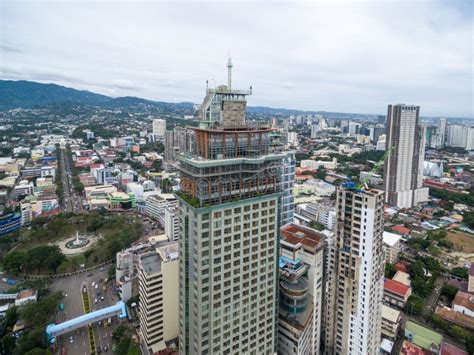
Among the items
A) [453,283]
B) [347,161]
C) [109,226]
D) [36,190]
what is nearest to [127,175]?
[36,190]

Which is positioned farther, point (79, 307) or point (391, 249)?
point (391, 249)

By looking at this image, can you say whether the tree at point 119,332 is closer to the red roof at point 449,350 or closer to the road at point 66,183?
the red roof at point 449,350

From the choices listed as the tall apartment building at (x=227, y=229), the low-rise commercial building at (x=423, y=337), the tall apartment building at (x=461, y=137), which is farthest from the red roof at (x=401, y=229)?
the tall apartment building at (x=461, y=137)

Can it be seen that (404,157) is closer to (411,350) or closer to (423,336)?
(423,336)

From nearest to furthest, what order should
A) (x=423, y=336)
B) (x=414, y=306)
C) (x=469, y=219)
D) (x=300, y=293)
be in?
(x=300, y=293), (x=423, y=336), (x=414, y=306), (x=469, y=219)

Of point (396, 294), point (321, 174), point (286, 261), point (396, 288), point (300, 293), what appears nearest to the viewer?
point (300, 293)

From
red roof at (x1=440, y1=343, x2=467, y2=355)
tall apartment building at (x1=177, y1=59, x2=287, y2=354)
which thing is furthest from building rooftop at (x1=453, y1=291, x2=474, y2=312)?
tall apartment building at (x1=177, y1=59, x2=287, y2=354)

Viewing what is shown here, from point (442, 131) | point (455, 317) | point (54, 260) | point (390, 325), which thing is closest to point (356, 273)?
point (390, 325)
